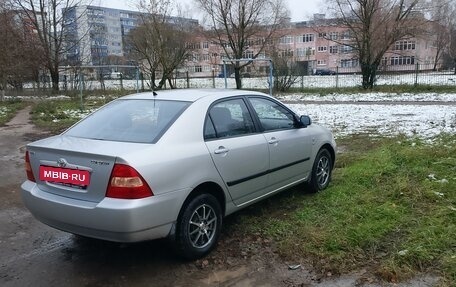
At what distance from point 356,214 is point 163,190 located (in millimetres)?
2374

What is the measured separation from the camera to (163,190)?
11.1 ft

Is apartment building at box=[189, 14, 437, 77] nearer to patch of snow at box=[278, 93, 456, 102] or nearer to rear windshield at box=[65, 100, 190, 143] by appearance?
patch of snow at box=[278, 93, 456, 102]

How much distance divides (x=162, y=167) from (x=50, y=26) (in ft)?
106

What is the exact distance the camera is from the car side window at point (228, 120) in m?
4.08

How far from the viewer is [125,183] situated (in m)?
3.22

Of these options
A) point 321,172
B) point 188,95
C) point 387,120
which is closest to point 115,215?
point 188,95

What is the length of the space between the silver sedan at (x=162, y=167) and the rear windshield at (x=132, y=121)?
0.01 m

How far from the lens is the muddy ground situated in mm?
3469

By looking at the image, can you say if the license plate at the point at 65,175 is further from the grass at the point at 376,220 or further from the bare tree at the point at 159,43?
the bare tree at the point at 159,43

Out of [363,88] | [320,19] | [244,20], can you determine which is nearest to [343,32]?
[320,19]

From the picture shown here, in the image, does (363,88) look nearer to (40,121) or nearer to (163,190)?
(40,121)

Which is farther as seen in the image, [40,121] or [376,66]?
[376,66]

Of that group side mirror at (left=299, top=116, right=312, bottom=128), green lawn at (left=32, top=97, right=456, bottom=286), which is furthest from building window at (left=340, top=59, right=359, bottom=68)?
side mirror at (left=299, top=116, right=312, bottom=128)

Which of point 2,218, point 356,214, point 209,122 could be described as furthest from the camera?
point 2,218
